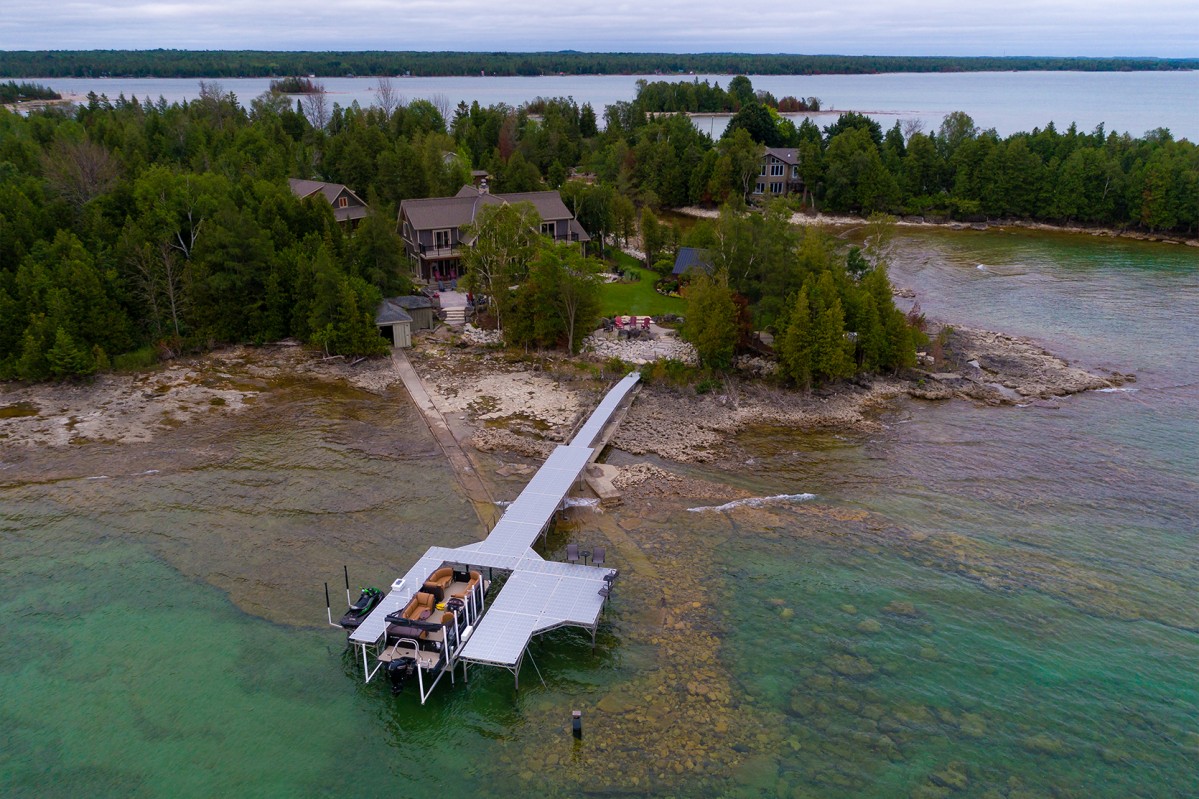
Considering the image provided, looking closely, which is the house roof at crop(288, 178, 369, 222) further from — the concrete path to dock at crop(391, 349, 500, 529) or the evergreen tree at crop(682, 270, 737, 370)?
the evergreen tree at crop(682, 270, 737, 370)

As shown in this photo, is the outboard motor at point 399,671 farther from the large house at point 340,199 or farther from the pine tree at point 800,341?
the large house at point 340,199

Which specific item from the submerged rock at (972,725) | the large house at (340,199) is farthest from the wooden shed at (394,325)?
the submerged rock at (972,725)

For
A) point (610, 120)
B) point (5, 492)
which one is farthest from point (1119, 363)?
point (610, 120)

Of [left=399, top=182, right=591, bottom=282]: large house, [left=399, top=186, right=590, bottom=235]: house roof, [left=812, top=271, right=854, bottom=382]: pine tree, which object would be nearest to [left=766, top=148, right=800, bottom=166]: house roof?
[left=399, top=186, right=590, bottom=235]: house roof

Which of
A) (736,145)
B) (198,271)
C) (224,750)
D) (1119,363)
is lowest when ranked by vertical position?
(224,750)

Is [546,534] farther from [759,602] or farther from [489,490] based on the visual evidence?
[759,602]

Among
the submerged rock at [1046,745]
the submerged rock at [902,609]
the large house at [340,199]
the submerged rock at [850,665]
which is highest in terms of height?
the large house at [340,199]
